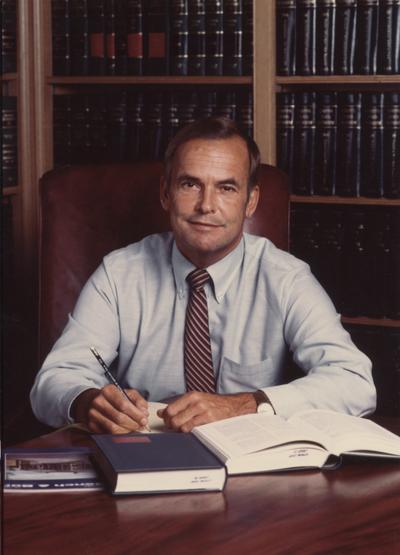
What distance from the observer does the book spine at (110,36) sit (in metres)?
3.27

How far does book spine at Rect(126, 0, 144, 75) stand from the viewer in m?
3.23

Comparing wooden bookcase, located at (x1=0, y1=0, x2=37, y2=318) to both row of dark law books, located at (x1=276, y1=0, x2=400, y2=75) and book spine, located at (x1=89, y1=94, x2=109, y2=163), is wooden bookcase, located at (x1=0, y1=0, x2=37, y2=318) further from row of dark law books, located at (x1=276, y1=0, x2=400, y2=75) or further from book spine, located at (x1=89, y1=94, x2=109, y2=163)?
row of dark law books, located at (x1=276, y1=0, x2=400, y2=75)

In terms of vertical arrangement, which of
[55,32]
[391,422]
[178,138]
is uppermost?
[55,32]

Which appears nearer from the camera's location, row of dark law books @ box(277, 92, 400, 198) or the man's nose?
the man's nose

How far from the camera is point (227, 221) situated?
203 cm

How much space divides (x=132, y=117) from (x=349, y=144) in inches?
29.8

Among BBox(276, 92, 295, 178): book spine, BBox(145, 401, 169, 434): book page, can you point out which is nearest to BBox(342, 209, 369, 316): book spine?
BBox(276, 92, 295, 178): book spine

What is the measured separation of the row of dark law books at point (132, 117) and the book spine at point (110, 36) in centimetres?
10

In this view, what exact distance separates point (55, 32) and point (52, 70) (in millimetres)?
132

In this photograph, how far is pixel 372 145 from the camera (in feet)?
10.1

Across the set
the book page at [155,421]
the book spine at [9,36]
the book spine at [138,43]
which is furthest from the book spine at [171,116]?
the book page at [155,421]

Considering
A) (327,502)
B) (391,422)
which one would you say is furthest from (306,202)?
(327,502)

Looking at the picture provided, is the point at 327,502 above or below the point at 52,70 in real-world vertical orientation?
below

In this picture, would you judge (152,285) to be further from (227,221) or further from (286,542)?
(286,542)
